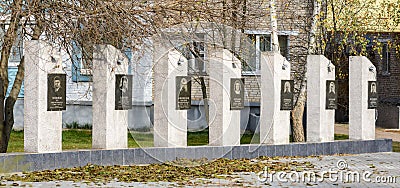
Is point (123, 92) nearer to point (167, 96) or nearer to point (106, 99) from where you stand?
A: point (106, 99)

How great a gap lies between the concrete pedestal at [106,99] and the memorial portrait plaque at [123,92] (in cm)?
7

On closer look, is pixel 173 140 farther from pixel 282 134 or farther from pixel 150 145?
pixel 282 134

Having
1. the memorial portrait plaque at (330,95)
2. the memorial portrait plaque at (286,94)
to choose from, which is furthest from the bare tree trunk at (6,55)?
the memorial portrait plaque at (330,95)

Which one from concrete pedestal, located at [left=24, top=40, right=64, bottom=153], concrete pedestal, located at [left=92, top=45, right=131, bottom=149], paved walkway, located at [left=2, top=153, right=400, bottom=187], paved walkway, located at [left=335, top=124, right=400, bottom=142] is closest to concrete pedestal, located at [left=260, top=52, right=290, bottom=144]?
paved walkway, located at [left=2, top=153, right=400, bottom=187]

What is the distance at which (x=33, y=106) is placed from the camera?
15555 millimetres

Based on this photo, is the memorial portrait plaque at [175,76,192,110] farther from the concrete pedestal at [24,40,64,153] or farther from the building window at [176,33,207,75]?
the concrete pedestal at [24,40,64,153]

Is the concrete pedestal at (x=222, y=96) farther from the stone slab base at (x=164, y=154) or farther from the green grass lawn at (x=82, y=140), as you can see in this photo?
the green grass lawn at (x=82, y=140)

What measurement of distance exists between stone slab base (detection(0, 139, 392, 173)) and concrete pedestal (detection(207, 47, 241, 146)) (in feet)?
1.17

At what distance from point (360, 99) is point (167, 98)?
5.69 m

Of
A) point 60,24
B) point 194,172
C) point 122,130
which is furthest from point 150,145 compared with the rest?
point 60,24

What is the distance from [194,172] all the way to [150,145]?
1682 mm

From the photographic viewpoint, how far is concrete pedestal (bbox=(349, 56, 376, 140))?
20922 mm

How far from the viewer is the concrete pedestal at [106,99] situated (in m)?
16.8

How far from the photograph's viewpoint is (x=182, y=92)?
57.1 ft
